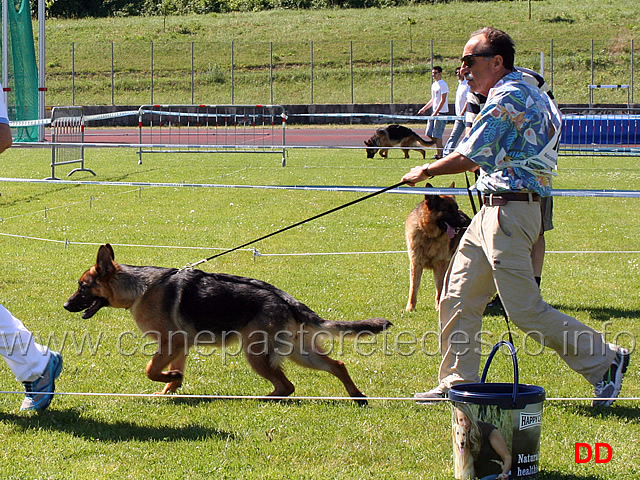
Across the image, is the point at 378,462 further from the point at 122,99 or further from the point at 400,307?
the point at 122,99

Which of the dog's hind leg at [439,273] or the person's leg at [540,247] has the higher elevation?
the person's leg at [540,247]

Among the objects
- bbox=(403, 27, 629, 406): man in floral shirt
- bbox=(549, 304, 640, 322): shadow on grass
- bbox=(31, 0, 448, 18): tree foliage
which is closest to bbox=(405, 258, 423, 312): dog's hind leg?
bbox=(549, 304, 640, 322): shadow on grass

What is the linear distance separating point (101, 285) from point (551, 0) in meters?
60.7

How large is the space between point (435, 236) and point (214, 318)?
2.79 meters

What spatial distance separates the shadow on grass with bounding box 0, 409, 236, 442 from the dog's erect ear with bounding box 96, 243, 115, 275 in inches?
39.0

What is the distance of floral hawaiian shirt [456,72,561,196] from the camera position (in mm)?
3895

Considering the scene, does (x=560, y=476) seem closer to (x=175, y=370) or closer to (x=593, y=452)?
(x=593, y=452)

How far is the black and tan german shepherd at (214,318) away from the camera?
4.73 meters

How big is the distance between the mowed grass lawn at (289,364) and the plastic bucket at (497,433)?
26 cm

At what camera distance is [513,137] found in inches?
155

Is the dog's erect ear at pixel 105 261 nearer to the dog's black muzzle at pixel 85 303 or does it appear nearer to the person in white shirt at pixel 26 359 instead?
the dog's black muzzle at pixel 85 303

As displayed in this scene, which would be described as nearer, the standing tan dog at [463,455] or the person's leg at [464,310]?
the standing tan dog at [463,455]

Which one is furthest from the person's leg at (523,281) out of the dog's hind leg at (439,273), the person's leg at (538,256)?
the dog's hind leg at (439,273)

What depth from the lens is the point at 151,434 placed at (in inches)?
162
